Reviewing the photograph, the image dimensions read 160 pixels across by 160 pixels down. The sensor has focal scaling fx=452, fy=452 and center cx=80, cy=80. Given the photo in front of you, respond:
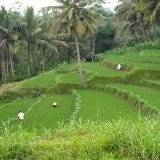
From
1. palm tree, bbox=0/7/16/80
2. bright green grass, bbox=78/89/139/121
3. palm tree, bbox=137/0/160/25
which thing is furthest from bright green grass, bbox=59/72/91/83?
palm tree, bbox=0/7/16/80

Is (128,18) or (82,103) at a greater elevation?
(128,18)

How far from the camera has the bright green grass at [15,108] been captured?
26.3 m

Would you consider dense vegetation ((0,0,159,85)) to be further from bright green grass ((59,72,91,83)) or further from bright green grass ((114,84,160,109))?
bright green grass ((114,84,160,109))

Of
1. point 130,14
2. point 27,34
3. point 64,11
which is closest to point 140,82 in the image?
point 64,11

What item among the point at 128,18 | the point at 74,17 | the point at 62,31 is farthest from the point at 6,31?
the point at 128,18

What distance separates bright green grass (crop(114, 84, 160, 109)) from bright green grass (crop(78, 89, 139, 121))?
1.04 meters

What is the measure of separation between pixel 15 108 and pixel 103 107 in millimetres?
6401

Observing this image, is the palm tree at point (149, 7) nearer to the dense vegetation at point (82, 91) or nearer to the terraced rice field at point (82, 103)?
the dense vegetation at point (82, 91)

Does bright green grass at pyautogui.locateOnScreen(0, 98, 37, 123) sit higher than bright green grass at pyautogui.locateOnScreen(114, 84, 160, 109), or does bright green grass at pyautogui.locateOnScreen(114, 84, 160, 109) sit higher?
bright green grass at pyautogui.locateOnScreen(114, 84, 160, 109)

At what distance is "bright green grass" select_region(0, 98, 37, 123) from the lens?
1036 inches

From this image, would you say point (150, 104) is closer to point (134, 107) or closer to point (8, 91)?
point (134, 107)

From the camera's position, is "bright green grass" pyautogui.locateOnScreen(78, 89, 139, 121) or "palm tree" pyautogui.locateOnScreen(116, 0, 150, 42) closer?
"bright green grass" pyautogui.locateOnScreen(78, 89, 139, 121)

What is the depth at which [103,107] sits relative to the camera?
1009 inches

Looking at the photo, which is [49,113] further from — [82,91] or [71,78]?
[71,78]
